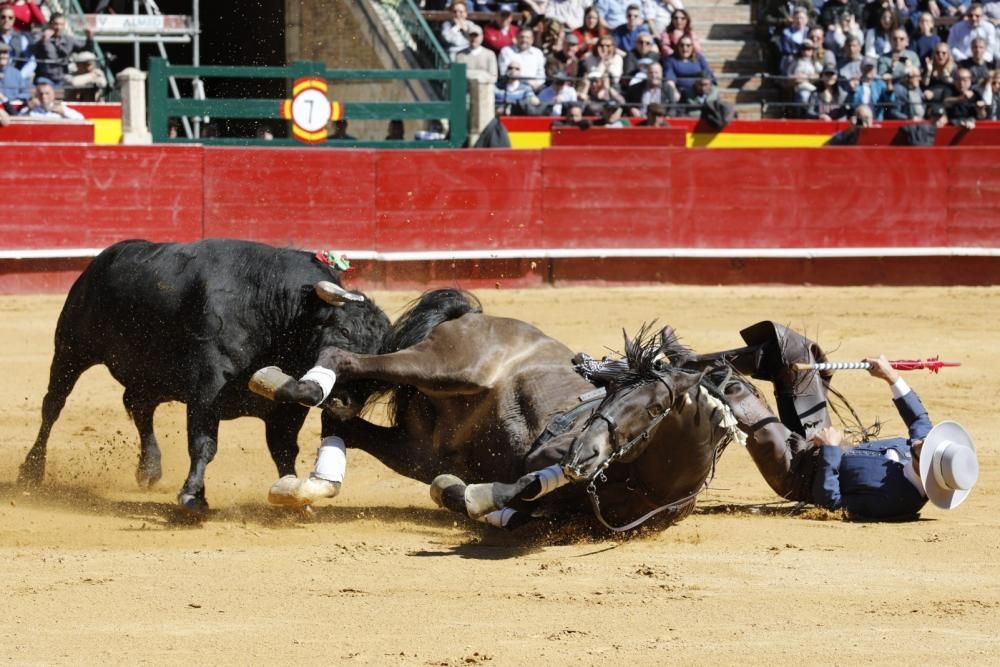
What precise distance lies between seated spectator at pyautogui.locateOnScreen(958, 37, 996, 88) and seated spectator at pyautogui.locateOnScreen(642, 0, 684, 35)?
332cm

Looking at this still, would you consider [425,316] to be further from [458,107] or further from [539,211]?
[458,107]

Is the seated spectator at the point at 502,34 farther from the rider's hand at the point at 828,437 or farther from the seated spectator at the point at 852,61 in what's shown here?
the rider's hand at the point at 828,437

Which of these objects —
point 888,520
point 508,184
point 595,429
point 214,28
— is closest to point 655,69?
point 508,184

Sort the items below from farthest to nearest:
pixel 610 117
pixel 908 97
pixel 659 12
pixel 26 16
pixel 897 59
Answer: pixel 659 12
pixel 897 59
pixel 908 97
pixel 26 16
pixel 610 117

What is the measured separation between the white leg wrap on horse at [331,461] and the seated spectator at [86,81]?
10988mm

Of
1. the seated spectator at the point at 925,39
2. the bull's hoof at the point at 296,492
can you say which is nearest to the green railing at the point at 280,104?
the seated spectator at the point at 925,39

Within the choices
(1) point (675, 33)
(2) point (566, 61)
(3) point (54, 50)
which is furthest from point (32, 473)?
(1) point (675, 33)

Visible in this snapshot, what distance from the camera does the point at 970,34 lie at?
18.5m

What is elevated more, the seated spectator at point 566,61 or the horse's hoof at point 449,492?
the seated spectator at point 566,61

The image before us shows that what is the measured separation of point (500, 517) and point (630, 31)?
12369mm

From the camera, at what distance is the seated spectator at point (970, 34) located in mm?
18375

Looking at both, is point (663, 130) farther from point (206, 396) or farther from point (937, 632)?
point (937, 632)

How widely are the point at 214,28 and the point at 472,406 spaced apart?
708 inches

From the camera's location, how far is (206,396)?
619 centimetres
